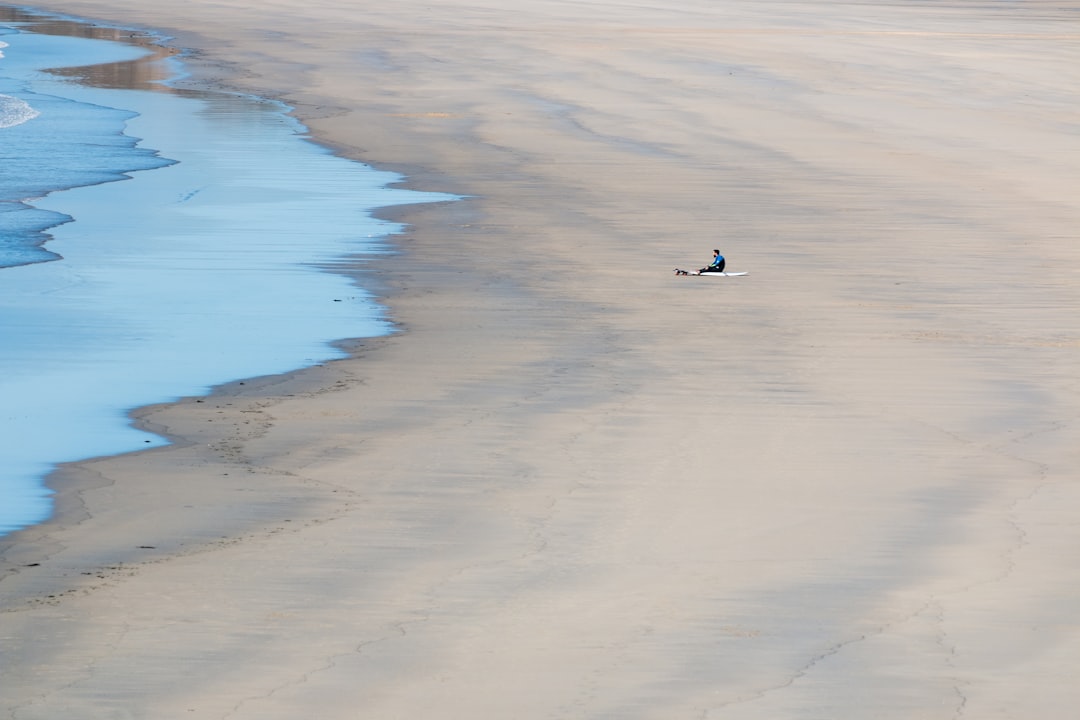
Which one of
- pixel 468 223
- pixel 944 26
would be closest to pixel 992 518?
pixel 468 223

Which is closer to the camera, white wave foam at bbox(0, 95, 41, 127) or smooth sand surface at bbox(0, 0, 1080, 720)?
smooth sand surface at bbox(0, 0, 1080, 720)

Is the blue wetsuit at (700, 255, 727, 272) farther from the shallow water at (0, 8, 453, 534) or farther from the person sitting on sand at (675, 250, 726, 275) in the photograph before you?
the shallow water at (0, 8, 453, 534)

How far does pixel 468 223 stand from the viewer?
15.2 metres

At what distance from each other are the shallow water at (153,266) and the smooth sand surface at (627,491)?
37 centimetres

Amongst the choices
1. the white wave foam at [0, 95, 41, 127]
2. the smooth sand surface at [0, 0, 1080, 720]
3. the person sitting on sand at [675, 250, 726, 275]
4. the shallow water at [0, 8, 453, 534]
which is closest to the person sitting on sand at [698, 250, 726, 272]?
the person sitting on sand at [675, 250, 726, 275]

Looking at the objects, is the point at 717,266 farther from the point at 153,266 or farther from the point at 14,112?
the point at 14,112

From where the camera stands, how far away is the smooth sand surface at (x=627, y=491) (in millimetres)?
5508

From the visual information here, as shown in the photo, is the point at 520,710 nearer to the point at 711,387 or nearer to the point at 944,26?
the point at 711,387

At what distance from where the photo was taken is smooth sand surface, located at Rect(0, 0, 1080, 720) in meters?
5.51

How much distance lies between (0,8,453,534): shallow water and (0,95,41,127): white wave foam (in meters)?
0.12

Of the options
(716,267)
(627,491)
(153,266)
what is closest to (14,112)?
(153,266)

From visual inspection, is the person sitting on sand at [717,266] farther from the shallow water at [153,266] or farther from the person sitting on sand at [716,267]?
the shallow water at [153,266]

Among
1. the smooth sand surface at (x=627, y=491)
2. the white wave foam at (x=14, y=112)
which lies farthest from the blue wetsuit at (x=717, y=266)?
the white wave foam at (x=14, y=112)

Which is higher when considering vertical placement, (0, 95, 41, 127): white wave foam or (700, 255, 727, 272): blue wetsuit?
(700, 255, 727, 272): blue wetsuit
